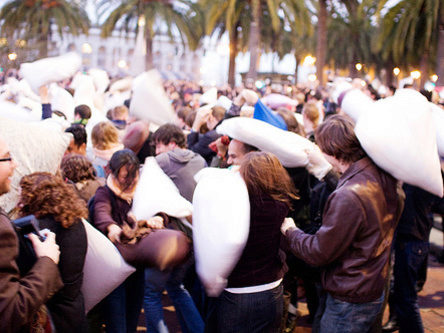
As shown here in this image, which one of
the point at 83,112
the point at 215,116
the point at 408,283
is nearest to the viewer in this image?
the point at 408,283

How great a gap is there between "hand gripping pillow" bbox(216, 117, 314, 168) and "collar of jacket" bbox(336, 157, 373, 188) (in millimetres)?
659

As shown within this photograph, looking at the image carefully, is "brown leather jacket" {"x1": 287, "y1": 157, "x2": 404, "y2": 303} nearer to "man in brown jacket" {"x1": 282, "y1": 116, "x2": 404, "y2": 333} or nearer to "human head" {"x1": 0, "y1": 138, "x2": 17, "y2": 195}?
"man in brown jacket" {"x1": 282, "y1": 116, "x2": 404, "y2": 333}

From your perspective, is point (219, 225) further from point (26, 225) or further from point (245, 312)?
point (26, 225)

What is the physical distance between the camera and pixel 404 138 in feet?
7.18

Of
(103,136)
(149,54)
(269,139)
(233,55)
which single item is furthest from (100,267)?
(149,54)

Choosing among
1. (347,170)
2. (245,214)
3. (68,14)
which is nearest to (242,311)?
(245,214)

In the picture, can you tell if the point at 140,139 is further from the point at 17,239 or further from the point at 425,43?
the point at 425,43

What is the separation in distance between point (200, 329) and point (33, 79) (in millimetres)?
3313

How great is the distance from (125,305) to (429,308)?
2.89m

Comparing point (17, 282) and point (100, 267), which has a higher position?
point (17, 282)

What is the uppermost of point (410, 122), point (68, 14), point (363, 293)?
point (68, 14)

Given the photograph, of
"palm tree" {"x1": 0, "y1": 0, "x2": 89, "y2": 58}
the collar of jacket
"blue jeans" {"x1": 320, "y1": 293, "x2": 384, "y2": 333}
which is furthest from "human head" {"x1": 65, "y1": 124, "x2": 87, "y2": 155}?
"palm tree" {"x1": 0, "y1": 0, "x2": 89, "y2": 58}

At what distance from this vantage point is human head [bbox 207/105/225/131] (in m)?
4.84

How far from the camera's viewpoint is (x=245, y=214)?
2.19 metres
